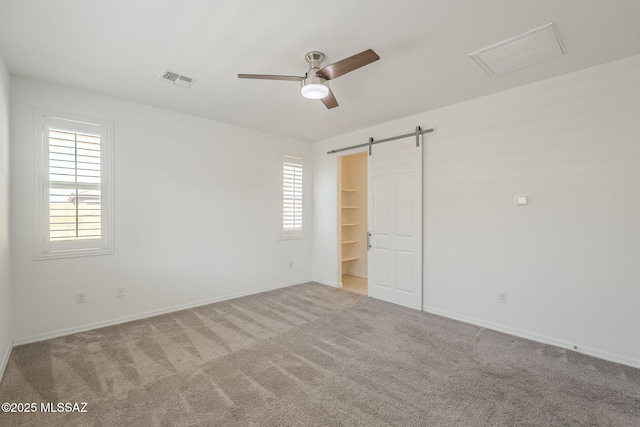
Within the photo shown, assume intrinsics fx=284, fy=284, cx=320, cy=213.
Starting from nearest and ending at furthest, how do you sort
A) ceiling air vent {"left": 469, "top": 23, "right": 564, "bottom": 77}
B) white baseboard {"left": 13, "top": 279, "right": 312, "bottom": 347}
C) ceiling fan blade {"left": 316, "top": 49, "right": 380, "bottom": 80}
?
1. ceiling fan blade {"left": 316, "top": 49, "right": 380, "bottom": 80}
2. ceiling air vent {"left": 469, "top": 23, "right": 564, "bottom": 77}
3. white baseboard {"left": 13, "top": 279, "right": 312, "bottom": 347}

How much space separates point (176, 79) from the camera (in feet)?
9.81

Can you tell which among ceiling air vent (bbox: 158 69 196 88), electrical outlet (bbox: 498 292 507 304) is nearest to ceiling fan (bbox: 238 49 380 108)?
ceiling air vent (bbox: 158 69 196 88)

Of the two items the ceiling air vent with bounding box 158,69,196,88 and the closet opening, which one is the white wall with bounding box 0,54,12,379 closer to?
the ceiling air vent with bounding box 158,69,196,88

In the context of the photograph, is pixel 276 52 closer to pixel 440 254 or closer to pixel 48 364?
pixel 440 254

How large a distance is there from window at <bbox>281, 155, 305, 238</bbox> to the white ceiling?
1.93 meters

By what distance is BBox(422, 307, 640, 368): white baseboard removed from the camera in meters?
2.59

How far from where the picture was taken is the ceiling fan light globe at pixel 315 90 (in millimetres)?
2433

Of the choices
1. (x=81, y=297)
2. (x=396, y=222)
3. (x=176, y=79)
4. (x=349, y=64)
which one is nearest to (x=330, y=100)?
(x=349, y=64)

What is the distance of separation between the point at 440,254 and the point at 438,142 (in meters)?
1.50

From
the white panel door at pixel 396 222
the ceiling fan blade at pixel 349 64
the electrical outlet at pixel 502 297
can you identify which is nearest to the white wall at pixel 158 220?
the white panel door at pixel 396 222

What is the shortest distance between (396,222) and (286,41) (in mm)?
2858

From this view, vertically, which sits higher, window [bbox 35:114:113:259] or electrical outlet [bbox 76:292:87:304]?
window [bbox 35:114:113:259]

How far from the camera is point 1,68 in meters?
2.50

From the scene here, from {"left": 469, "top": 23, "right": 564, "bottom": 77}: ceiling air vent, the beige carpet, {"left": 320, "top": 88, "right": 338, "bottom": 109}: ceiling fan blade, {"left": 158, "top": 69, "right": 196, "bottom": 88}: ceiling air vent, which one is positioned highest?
{"left": 158, "top": 69, "right": 196, "bottom": 88}: ceiling air vent
